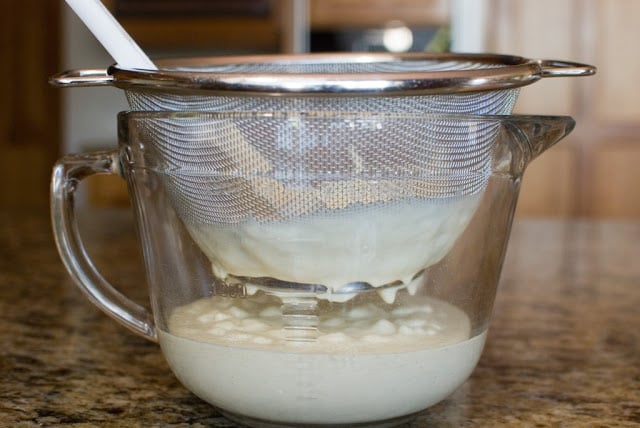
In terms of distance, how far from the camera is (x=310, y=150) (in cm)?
44

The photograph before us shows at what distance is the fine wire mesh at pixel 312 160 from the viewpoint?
0.44 meters

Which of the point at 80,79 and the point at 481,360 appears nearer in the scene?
the point at 80,79

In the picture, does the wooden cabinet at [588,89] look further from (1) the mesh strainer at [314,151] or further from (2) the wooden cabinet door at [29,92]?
(1) the mesh strainer at [314,151]

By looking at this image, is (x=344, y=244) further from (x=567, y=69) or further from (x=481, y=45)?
(x=481, y=45)

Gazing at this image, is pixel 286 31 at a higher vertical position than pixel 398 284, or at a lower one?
higher

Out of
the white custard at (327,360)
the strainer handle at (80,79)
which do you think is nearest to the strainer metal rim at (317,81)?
the strainer handle at (80,79)

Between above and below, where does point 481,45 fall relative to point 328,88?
above

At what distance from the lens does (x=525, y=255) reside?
1.13 metres

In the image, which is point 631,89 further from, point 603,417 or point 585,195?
point 603,417

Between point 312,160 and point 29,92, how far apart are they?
12.3 ft

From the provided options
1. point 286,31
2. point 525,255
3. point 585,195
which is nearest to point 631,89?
point 585,195

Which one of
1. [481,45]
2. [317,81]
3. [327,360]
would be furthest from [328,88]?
[481,45]

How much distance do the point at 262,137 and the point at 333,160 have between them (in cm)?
4

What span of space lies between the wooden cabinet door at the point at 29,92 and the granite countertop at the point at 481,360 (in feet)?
9.72
